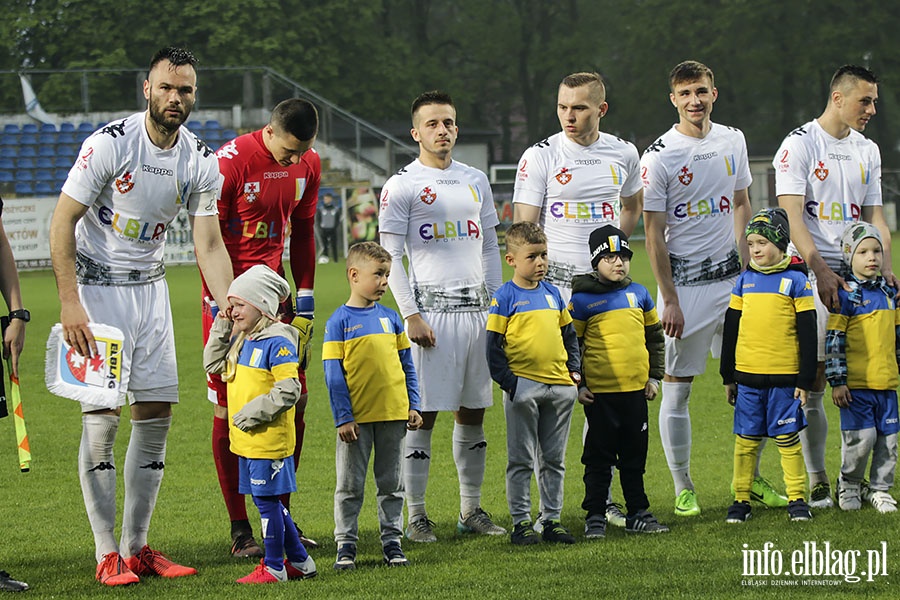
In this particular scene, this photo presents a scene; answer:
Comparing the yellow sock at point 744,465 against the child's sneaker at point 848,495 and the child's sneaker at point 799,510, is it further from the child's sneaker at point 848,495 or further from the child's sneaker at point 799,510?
the child's sneaker at point 848,495

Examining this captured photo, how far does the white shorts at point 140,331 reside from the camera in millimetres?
6031

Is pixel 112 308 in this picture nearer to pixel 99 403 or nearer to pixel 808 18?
pixel 99 403

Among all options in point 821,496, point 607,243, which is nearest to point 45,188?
point 607,243

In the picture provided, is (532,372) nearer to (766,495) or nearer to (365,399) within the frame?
(365,399)

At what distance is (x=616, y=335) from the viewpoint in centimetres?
688

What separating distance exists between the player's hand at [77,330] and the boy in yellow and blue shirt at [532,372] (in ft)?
6.70

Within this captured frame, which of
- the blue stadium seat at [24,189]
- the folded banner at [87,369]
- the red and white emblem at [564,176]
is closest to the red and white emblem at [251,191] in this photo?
the folded banner at [87,369]

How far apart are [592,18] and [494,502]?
57.5 metres

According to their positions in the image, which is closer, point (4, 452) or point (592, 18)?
point (4, 452)

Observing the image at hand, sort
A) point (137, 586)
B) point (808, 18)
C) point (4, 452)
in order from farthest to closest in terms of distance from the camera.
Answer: point (808, 18) → point (4, 452) → point (137, 586)

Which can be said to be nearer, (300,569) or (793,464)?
(300,569)

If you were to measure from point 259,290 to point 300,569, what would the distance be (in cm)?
132

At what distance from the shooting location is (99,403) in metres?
5.85

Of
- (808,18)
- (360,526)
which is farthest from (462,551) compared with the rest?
(808,18)
